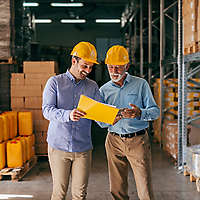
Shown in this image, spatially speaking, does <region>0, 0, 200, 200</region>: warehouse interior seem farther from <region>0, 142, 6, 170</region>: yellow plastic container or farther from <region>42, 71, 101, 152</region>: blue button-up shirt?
<region>42, 71, 101, 152</region>: blue button-up shirt

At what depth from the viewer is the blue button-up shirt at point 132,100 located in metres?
3.65

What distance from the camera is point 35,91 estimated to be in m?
7.50

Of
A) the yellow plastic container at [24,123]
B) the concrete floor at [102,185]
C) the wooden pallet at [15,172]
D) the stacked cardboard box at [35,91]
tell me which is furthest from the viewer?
the stacked cardboard box at [35,91]

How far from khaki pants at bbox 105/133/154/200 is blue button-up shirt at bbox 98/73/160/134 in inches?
5.1

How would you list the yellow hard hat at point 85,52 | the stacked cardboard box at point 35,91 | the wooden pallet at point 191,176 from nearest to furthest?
the yellow hard hat at point 85,52 < the wooden pallet at point 191,176 < the stacked cardboard box at point 35,91

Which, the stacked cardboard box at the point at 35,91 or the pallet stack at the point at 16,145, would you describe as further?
the stacked cardboard box at the point at 35,91

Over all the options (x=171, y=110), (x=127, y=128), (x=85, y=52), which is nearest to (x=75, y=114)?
(x=85, y=52)

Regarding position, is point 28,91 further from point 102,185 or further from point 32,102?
point 102,185

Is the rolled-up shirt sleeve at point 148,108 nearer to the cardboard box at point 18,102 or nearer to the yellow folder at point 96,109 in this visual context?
the yellow folder at point 96,109

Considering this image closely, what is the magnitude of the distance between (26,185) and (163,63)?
490 centimetres

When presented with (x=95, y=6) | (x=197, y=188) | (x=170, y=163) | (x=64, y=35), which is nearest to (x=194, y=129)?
(x=170, y=163)

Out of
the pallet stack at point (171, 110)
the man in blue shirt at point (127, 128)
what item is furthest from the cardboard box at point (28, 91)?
the man in blue shirt at point (127, 128)

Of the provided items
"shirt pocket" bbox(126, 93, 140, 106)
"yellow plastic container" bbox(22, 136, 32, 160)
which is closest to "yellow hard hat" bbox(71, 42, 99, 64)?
"shirt pocket" bbox(126, 93, 140, 106)

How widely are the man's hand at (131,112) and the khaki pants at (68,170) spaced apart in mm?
606
